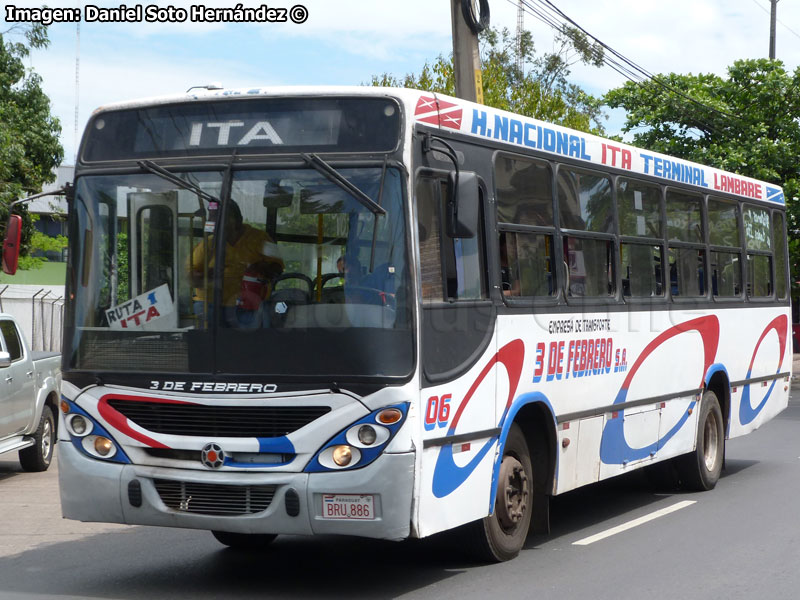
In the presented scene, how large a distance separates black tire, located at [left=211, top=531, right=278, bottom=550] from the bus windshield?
6.53 ft

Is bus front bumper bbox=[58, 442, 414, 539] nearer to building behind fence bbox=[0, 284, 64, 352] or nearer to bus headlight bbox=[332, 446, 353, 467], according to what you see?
bus headlight bbox=[332, 446, 353, 467]

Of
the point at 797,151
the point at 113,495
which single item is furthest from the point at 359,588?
the point at 797,151

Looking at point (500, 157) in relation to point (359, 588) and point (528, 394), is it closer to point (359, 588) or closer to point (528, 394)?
point (528, 394)

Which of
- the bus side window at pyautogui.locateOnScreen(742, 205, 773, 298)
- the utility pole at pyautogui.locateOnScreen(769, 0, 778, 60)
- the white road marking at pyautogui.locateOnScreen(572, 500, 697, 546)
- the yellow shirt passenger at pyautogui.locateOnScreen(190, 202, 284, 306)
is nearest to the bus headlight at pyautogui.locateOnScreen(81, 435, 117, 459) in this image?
the yellow shirt passenger at pyautogui.locateOnScreen(190, 202, 284, 306)

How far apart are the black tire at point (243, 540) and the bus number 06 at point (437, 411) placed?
7.15 feet

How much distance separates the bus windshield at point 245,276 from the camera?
273 inches

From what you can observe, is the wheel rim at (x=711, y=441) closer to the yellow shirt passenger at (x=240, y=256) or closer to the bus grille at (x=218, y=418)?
the bus grille at (x=218, y=418)

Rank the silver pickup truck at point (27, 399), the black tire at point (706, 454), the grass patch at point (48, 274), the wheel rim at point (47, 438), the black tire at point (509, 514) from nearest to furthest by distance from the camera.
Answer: the black tire at point (509, 514) → the black tire at point (706, 454) → the silver pickup truck at point (27, 399) → the wheel rim at point (47, 438) → the grass patch at point (48, 274)

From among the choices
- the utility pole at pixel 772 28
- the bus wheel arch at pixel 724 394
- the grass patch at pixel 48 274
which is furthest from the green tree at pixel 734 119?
the grass patch at pixel 48 274

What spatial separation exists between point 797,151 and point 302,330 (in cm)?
2531

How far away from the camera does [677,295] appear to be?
11320 millimetres

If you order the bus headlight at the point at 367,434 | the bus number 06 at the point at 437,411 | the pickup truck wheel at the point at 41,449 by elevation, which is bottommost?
the pickup truck wheel at the point at 41,449

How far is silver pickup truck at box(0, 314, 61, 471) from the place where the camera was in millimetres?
12969

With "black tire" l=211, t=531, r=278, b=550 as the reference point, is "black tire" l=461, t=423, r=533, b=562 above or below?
above
